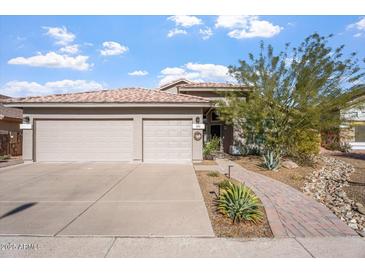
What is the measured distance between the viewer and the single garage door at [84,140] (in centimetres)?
1451

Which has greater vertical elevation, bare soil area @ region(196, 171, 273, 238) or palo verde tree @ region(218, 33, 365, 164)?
palo verde tree @ region(218, 33, 365, 164)

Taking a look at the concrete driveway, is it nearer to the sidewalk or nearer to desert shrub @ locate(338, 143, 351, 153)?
the sidewalk

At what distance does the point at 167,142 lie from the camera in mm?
14508

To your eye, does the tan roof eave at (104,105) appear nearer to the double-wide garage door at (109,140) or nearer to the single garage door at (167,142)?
the double-wide garage door at (109,140)

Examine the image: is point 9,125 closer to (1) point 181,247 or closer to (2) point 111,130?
(2) point 111,130

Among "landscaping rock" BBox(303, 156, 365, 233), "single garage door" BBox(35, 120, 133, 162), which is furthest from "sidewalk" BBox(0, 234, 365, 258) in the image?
"single garage door" BBox(35, 120, 133, 162)

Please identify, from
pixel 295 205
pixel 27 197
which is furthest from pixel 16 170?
pixel 295 205

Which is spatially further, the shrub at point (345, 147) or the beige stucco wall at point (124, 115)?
the shrub at point (345, 147)

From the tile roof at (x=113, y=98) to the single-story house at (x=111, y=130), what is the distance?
5 centimetres

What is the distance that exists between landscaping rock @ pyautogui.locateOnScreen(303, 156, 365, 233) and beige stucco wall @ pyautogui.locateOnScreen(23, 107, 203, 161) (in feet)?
18.7

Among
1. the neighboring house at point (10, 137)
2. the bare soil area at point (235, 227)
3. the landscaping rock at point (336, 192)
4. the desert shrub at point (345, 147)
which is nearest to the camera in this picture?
the bare soil area at point (235, 227)

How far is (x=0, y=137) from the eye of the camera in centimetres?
1766

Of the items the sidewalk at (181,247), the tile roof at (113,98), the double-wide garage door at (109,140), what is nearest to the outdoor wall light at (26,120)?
the double-wide garage door at (109,140)

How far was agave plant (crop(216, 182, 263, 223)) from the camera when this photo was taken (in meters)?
5.66
